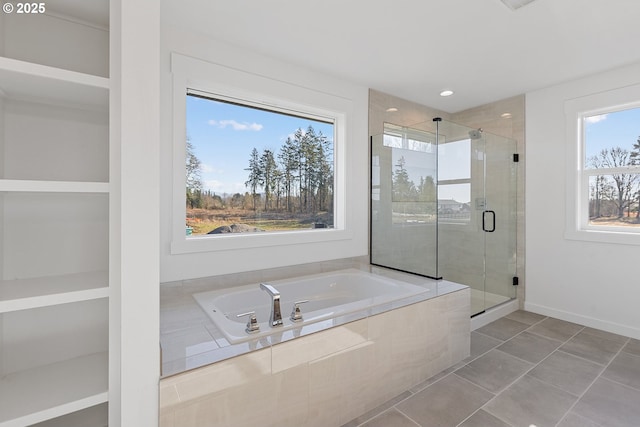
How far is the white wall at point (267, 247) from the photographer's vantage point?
6.92ft

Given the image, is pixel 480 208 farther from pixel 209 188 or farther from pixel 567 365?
pixel 209 188

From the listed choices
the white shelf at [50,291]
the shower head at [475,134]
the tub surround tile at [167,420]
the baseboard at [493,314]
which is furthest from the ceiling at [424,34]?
the baseboard at [493,314]

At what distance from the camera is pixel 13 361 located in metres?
1.38

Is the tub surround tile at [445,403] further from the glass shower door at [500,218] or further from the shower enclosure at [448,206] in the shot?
the glass shower door at [500,218]

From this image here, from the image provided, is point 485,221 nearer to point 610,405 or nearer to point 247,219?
point 610,405

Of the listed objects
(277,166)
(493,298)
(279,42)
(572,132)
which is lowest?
(493,298)

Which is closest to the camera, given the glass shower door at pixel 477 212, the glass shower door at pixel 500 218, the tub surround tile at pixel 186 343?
the tub surround tile at pixel 186 343

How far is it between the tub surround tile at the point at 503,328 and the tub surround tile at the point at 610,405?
29.3 inches

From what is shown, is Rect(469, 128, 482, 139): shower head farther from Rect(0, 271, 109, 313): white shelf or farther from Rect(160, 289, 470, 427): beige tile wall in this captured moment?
Rect(0, 271, 109, 313): white shelf

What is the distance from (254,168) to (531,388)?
8.47 feet

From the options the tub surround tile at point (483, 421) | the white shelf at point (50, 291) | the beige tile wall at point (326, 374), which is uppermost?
the white shelf at point (50, 291)

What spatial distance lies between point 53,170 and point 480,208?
353 centimetres

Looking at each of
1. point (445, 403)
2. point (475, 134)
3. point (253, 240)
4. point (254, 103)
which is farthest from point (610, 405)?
point (254, 103)

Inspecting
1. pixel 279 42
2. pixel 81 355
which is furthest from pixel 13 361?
pixel 279 42
